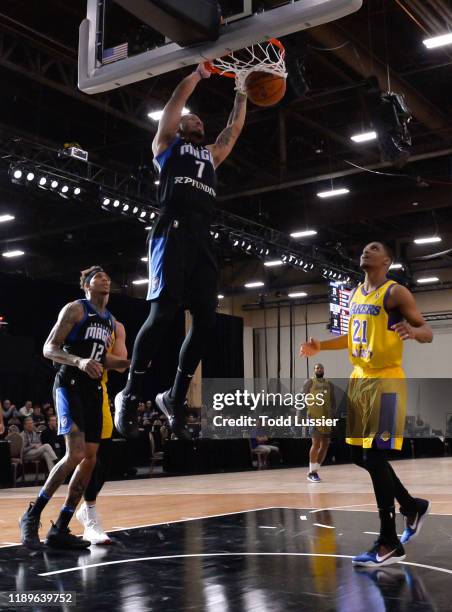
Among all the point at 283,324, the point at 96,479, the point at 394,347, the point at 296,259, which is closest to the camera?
the point at 394,347

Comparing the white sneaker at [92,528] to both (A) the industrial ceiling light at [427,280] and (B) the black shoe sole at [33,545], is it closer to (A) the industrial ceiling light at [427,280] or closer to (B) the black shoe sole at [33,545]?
(B) the black shoe sole at [33,545]

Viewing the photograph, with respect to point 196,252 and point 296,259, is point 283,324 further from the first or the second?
point 196,252

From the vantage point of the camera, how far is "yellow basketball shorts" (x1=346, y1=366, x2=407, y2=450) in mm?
4969

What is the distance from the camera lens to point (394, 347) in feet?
16.5

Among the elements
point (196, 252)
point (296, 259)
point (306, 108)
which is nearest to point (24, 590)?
point (196, 252)

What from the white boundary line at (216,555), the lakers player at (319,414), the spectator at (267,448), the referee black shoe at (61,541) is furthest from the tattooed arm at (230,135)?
the spectator at (267,448)

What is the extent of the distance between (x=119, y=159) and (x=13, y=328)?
5378 millimetres

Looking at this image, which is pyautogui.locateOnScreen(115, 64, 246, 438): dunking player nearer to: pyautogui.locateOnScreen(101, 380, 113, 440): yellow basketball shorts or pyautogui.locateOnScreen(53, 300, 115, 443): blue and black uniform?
pyautogui.locateOnScreen(53, 300, 115, 443): blue and black uniform

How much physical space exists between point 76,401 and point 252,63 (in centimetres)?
303

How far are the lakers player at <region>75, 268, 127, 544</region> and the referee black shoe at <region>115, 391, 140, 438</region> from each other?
2262 mm

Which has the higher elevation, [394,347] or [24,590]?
[394,347]

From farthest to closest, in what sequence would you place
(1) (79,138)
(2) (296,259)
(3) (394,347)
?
(2) (296,259), (1) (79,138), (3) (394,347)

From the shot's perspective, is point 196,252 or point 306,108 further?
point 306,108

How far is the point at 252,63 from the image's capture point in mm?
4488
